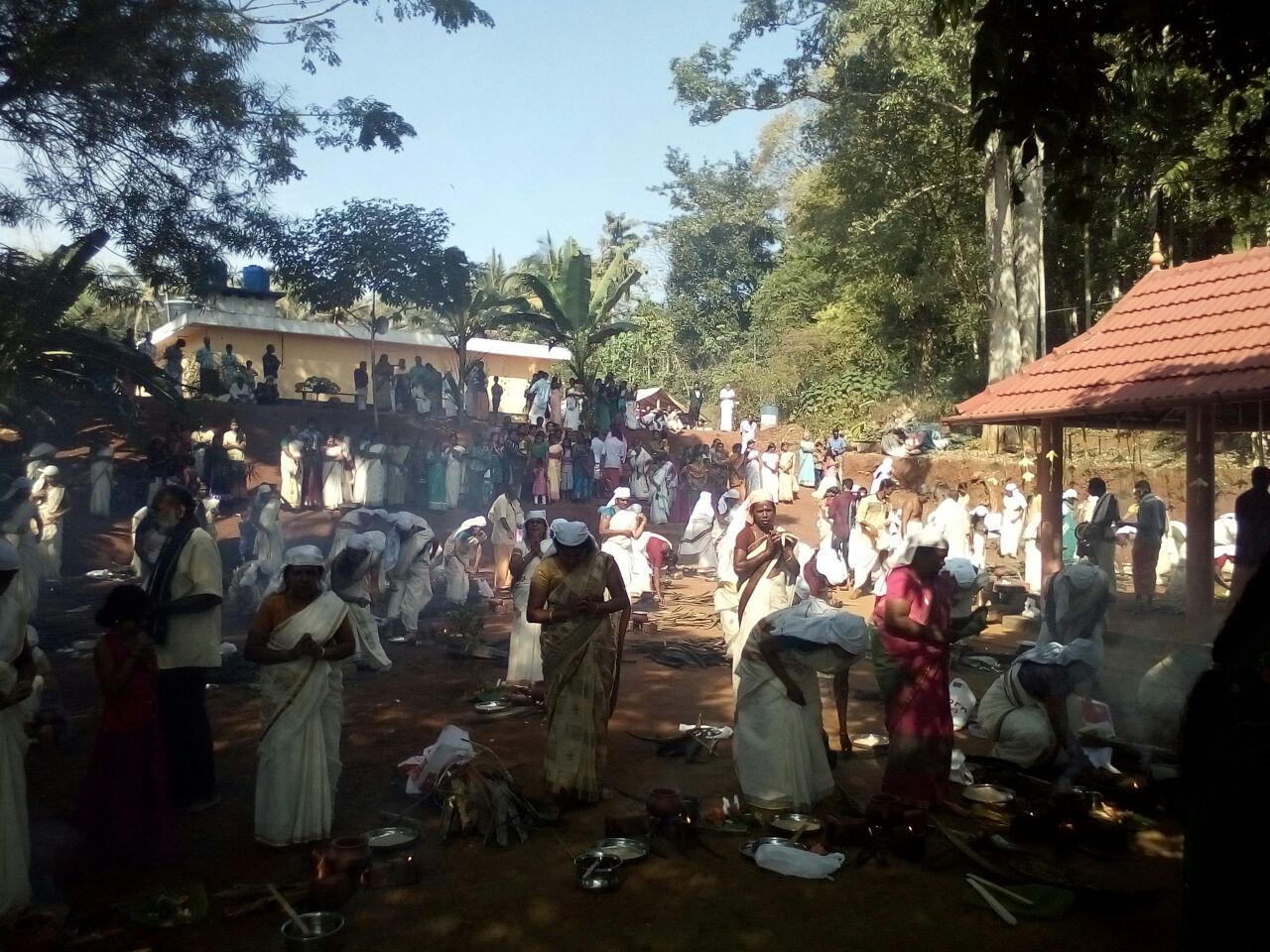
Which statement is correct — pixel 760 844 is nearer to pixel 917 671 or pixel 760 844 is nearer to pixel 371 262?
pixel 917 671

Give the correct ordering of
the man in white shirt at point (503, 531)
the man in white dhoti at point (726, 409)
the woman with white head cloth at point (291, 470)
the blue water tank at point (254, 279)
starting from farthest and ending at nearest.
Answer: the man in white dhoti at point (726, 409) → the blue water tank at point (254, 279) → the woman with white head cloth at point (291, 470) → the man in white shirt at point (503, 531)

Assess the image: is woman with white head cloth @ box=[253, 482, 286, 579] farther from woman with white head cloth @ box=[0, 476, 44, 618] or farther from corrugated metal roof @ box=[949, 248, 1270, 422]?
corrugated metal roof @ box=[949, 248, 1270, 422]

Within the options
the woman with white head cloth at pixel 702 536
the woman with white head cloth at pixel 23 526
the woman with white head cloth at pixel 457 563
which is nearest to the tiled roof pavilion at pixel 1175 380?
the woman with white head cloth at pixel 702 536

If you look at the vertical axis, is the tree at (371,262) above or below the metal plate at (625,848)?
above

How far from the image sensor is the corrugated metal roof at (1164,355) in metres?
9.67

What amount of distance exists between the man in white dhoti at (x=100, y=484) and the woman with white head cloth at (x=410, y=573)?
8.47m

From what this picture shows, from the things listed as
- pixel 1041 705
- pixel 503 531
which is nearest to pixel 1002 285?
pixel 503 531

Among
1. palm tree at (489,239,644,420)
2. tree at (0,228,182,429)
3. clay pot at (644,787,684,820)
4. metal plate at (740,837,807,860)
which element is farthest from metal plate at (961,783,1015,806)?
palm tree at (489,239,644,420)

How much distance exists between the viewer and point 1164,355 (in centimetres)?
1081

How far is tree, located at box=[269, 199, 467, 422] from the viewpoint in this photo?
18141 millimetres

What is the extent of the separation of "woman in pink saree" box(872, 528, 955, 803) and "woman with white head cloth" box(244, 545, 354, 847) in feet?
10.1

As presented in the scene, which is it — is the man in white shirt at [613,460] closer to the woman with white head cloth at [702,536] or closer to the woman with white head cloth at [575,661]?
the woman with white head cloth at [702,536]

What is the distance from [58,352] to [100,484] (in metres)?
4.78

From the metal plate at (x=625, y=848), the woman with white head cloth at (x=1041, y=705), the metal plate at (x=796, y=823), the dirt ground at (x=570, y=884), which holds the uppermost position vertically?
the woman with white head cloth at (x=1041, y=705)
